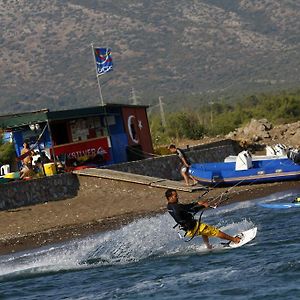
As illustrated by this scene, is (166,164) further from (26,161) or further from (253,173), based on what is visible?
(26,161)

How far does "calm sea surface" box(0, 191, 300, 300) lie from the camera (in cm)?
1552

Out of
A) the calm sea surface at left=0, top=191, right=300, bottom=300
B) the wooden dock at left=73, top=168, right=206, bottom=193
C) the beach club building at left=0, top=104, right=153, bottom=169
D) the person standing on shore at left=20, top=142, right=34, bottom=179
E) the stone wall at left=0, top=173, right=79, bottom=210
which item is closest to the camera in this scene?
the calm sea surface at left=0, top=191, right=300, bottom=300

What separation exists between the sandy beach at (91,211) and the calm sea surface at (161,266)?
194 centimetres

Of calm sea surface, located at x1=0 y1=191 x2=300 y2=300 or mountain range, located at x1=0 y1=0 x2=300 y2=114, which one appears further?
mountain range, located at x1=0 y1=0 x2=300 y2=114

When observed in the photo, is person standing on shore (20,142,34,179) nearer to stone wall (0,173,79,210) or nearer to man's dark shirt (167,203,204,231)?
stone wall (0,173,79,210)

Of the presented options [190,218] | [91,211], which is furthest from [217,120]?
[190,218]

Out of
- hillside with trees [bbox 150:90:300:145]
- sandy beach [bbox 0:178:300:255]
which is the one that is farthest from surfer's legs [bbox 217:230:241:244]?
hillside with trees [bbox 150:90:300:145]

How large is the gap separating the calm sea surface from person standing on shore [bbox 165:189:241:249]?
401 mm

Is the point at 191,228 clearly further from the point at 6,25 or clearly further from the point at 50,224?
the point at 6,25

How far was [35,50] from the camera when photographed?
541ft

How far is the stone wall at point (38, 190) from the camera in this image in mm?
28641

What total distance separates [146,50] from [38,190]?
14208 cm

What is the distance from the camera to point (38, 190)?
96.2 feet

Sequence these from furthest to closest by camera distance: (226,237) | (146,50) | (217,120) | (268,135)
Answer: (146,50) → (217,120) → (268,135) → (226,237)
